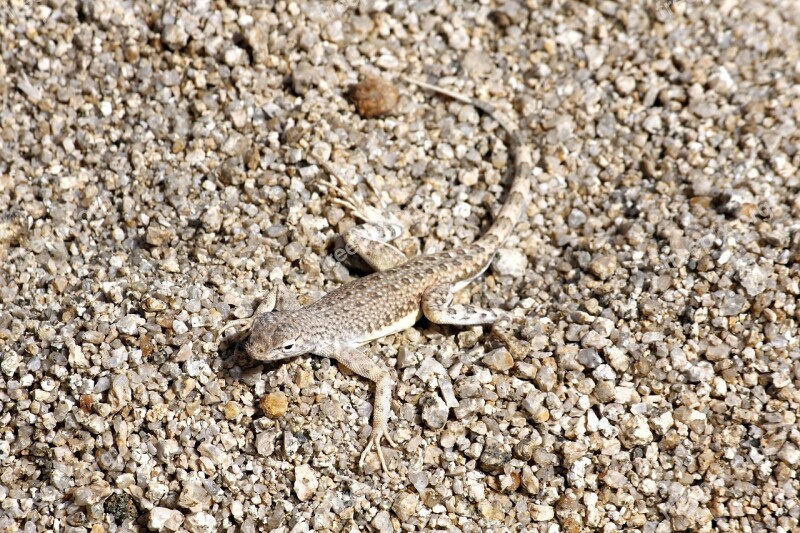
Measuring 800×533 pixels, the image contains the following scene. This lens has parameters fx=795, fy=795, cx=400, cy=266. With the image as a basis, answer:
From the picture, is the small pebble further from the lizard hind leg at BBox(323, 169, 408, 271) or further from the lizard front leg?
the lizard front leg

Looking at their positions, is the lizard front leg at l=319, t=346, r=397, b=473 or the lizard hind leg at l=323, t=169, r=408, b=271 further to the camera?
the lizard hind leg at l=323, t=169, r=408, b=271

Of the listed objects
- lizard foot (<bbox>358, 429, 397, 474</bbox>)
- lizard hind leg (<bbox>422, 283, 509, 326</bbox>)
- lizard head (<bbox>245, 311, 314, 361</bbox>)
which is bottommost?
lizard foot (<bbox>358, 429, 397, 474</bbox>)

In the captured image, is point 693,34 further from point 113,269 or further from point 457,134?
point 113,269

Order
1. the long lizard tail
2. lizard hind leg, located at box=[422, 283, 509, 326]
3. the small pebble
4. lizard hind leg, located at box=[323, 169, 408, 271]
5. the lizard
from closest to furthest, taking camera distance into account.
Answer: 1. the lizard
2. lizard hind leg, located at box=[422, 283, 509, 326]
3. lizard hind leg, located at box=[323, 169, 408, 271]
4. the long lizard tail
5. the small pebble

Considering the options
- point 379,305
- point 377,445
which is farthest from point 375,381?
point 379,305

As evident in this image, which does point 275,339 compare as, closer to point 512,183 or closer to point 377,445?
point 377,445

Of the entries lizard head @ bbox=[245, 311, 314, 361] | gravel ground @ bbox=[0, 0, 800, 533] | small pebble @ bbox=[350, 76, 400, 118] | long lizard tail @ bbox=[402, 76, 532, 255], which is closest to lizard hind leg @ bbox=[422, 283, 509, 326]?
gravel ground @ bbox=[0, 0, 800, 533]

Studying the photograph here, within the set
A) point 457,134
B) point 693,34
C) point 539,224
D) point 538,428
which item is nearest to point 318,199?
point 457,134

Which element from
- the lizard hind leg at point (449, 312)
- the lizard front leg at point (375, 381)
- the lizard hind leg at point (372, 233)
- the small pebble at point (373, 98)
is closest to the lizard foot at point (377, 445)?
the lizard front leg at point (375, 381)
